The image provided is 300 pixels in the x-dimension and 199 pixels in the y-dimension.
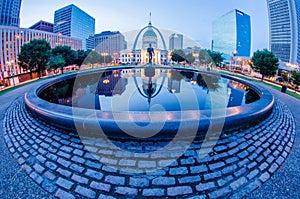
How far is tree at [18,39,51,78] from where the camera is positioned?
22.4 m

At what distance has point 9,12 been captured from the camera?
312ft

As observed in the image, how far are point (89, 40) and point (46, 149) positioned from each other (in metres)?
183

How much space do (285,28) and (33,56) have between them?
132m

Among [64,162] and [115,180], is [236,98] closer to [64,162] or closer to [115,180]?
[115,180]

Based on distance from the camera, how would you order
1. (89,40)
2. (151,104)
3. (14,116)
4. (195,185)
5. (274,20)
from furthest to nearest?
(89,40) → (274,20) → (151,104) → (14,116) → (195,185)

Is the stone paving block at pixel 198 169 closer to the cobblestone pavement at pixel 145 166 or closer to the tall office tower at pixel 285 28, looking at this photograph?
the cobblestone pavement at pixel 145 166

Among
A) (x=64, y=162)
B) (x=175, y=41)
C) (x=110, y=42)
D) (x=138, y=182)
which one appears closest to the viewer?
(x=138, y=182)

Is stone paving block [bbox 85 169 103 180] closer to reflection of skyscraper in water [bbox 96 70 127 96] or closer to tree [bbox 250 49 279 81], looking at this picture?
reflection of skyscraper in water [bbox 96 70 127 96]

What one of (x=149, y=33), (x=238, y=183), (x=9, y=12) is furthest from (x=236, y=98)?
(x=9, y=12)

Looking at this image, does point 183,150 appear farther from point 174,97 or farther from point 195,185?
point 174,97

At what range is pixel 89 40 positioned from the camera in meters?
166

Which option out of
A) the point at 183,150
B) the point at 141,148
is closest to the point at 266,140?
the point at 183,150

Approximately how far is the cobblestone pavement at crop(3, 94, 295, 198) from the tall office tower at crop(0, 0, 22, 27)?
129498 mm

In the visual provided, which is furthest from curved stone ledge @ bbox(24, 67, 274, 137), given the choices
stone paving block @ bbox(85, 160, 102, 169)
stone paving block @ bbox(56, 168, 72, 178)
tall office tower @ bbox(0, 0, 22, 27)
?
tall office tower @ bbox(0, 0, 22, 27)
